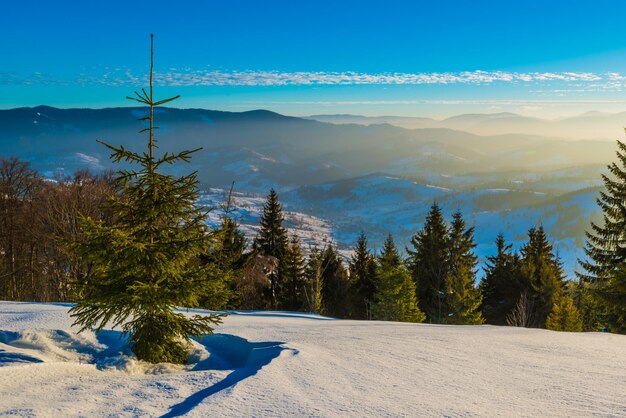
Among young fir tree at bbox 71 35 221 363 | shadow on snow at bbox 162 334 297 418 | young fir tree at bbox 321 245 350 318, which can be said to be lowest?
young fir tree at bbox 321 245 350 318

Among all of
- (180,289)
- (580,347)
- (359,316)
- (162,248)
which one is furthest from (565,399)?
(359,316)

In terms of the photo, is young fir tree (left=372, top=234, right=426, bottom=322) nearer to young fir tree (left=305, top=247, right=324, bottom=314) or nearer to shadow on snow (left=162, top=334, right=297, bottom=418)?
young fir tree (left=305, top=247, right=324, bottom=314)

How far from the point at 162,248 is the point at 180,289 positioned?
589 mm

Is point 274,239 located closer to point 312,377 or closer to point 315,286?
point 315,286

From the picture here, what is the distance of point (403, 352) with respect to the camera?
18.7ft

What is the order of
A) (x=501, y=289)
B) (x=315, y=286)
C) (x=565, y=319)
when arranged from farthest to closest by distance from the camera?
(x=501, y=289)
(x=315, y=286)
(x=565, y=319)

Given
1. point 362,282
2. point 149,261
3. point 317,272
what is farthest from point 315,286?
point 149,261

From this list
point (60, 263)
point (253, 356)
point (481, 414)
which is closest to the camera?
point (481, 414)

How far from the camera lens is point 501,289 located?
133ft

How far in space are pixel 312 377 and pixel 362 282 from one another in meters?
38.5

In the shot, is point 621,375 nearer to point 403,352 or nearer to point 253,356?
point 403,352

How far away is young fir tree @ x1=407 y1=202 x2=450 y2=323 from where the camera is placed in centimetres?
3659

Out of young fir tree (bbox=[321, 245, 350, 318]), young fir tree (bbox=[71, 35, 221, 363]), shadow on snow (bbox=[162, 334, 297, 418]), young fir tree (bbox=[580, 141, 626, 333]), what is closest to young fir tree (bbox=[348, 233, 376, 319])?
young fir tree (bbox=[321, 245, 350, 318])

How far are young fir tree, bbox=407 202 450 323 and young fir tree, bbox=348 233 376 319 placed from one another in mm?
4775
